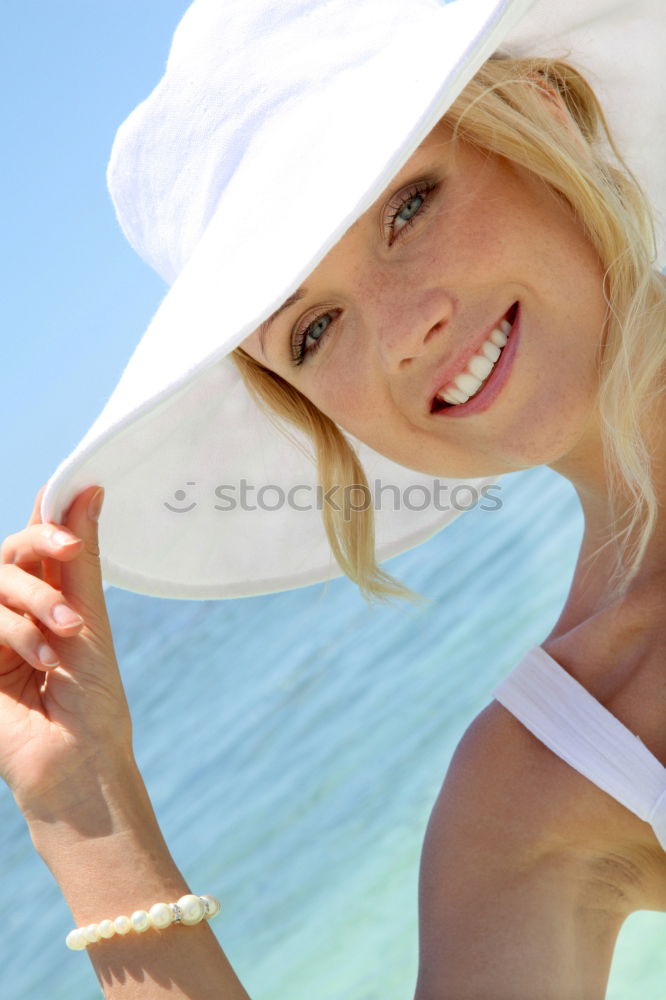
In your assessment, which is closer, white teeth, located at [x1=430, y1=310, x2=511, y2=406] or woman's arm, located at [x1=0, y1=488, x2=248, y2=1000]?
woman's arm, located at [x1=0, y1=488, x2=248, y2=1000]

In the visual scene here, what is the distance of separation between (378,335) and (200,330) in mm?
449

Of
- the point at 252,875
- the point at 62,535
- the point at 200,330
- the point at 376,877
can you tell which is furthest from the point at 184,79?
the point at 252,875

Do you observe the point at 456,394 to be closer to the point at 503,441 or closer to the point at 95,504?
the point at 503,441

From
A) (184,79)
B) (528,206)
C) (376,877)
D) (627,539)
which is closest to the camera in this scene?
(184,79)

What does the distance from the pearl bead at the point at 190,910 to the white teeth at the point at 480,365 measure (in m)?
1.00

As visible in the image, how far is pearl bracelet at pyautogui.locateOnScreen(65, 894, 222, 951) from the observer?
1.87 m

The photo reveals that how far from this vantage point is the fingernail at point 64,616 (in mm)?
1963

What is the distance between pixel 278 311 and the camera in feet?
6.87

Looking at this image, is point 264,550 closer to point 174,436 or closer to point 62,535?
point 174,436

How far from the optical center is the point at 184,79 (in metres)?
1.89

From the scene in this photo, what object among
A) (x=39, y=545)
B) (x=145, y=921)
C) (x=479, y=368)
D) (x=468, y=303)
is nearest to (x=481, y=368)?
(x=479, y=368)

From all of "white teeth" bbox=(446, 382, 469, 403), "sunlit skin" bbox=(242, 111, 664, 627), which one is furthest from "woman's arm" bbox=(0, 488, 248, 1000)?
"white teeth" bbox=(446, 382, 469, 403)

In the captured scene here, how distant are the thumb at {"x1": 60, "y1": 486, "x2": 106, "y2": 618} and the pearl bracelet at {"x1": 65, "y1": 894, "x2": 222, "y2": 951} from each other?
0.51 m

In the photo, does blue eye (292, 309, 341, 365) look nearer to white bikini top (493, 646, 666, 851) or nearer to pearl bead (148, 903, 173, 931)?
white bikini top (493, 646, 666, 851)
